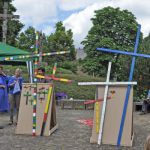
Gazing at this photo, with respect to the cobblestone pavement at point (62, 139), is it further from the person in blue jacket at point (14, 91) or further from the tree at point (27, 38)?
the tree at point (27, 38)

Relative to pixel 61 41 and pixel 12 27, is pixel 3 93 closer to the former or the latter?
pixel 12 27

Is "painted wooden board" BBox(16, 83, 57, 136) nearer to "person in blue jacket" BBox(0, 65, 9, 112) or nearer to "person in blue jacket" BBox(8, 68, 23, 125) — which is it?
"person in blue jacket" BBox(8, 68, 23, 125)

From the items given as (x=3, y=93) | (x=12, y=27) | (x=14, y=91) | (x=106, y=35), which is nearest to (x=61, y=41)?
(x=106, y=35)

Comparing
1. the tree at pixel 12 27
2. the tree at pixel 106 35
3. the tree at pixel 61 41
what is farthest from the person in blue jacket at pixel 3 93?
the tree at pixel 61 41

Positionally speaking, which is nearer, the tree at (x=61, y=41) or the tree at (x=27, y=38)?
the tree at (x=61, y=41)

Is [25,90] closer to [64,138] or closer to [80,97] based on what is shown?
[64,138]

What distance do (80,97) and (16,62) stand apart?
5.86 meters

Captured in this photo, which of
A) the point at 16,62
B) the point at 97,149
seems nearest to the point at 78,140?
the point at 97,149

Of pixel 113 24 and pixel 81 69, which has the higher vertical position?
pixel 113 24

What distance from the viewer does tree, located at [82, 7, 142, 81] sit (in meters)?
50.1

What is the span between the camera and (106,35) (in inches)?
2100

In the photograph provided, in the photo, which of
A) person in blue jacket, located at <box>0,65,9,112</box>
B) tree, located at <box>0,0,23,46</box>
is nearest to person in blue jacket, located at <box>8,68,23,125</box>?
person in blue jacket, located at <box>0,65,9,112</box>

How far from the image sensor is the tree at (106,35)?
164 ft

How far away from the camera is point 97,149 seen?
8.67 meters
